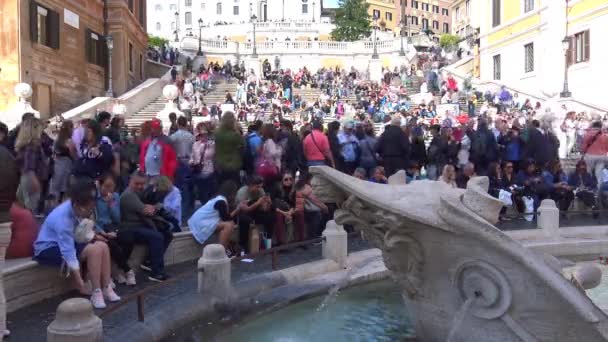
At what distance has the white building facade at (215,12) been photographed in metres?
94.5

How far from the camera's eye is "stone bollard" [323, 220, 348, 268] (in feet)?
28.1

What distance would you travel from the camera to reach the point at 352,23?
250ft

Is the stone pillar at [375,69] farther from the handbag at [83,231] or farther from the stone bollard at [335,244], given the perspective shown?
the handbag at [83,231]

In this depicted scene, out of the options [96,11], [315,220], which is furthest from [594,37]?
[315,220]

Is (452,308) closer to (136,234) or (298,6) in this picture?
(136,234)

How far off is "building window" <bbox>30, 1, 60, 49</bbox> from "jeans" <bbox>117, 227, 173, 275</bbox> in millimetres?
15519

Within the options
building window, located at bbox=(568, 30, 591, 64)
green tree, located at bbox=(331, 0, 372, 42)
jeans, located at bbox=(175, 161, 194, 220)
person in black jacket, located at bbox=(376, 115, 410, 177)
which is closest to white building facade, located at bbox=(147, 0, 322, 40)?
green tree, located at bbox=(331, 0, 372, 42)

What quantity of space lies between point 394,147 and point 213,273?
529cm

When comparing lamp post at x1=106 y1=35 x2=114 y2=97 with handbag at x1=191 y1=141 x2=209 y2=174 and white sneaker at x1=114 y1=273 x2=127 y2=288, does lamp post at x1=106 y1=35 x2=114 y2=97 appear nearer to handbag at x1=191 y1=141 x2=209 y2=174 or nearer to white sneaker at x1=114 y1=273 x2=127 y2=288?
handbag at x1=191 y1=141 x2=209 y2=174

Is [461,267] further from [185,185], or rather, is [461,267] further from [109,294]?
[185,185]

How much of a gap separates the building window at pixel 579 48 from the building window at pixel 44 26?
2123 centimetres

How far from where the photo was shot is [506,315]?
15.6 ft

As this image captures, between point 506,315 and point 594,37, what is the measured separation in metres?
26.7

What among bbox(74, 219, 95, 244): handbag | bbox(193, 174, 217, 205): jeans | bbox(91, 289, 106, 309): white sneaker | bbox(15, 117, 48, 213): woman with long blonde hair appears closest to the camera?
bbox(91, 289, 106, 309): white sneaker
